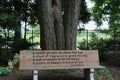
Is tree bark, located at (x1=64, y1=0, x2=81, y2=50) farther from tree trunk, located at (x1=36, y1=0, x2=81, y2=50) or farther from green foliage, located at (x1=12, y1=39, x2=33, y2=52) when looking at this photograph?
green foliage, located at (x1=12, y1=39, x2=33, y2=52)

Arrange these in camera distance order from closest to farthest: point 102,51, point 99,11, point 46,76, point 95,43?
1. point 46,76
2. point 102,51
3. point 99,11
4. point 95,43

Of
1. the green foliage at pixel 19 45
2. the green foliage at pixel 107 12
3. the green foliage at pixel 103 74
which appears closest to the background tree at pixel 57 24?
the green foliage at pixel 103 74

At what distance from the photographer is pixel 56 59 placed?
759 cm

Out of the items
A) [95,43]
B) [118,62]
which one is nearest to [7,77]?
[118,62]

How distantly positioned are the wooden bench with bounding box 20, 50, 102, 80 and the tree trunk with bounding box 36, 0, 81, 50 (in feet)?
4.11

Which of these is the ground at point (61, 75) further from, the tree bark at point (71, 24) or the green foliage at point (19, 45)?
Result: the green foliage at point (19, 45)

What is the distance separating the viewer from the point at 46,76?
27.1 feet

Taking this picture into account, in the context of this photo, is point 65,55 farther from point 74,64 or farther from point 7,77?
point 7,77

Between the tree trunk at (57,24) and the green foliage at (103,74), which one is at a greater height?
the tree trunk at (57,24)

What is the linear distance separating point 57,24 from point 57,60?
173cm

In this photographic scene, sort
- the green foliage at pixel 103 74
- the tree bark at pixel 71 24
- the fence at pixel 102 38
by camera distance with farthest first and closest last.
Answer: the fence at pixel 102 38
the tree bark at pixel 71 24
the green foliage at pixel 103 74

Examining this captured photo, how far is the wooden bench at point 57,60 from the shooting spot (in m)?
7.40

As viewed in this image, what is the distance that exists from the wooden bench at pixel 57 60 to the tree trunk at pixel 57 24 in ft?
4.11

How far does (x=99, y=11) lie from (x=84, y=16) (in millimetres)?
1029
